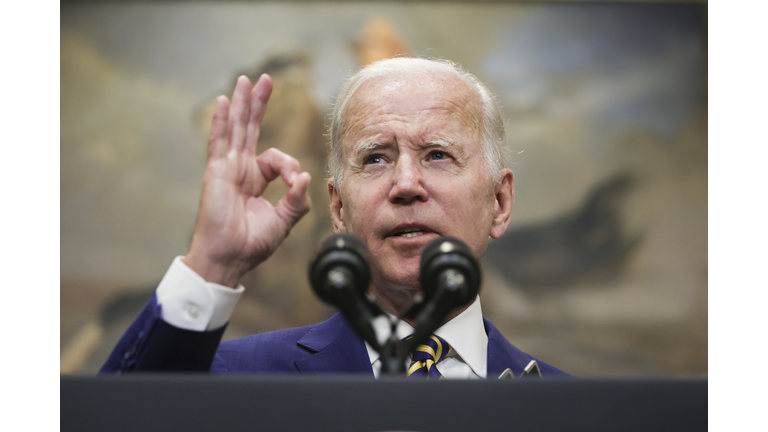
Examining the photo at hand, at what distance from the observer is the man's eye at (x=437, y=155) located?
1833 mm

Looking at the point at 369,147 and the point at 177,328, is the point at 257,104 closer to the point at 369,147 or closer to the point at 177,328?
the point at 369,147

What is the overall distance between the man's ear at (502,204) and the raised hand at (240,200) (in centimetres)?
70

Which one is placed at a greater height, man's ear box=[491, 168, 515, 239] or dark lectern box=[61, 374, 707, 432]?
man's ear box=[491, 168, 515, 239]

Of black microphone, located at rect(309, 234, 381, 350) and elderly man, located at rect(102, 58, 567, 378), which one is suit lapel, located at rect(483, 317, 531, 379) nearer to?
elderly man, located at rect(102, 58, 567, 378)

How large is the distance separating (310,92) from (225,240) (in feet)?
14.3

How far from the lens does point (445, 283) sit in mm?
950

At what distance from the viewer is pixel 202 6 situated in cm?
572

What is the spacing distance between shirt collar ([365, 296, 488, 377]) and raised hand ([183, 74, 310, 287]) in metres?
0.46

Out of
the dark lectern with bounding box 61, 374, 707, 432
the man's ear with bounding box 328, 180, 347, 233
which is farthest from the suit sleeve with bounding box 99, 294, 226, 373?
the man's ear with bounding box 328, 180, 347, 233

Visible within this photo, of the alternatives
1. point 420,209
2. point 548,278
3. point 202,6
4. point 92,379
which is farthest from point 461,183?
point 202,6

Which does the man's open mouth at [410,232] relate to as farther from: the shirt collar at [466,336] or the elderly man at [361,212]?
the shirt collar at [466,336]

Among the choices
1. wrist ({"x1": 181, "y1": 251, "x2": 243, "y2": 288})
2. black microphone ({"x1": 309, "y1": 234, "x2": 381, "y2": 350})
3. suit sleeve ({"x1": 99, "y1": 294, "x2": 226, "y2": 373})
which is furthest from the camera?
wrist ({"x1": 181, "y1": 251, "x2": 243, "y2": 288})

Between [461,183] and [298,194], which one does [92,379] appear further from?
[461,183]

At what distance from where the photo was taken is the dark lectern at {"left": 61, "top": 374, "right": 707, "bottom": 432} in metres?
0.84
